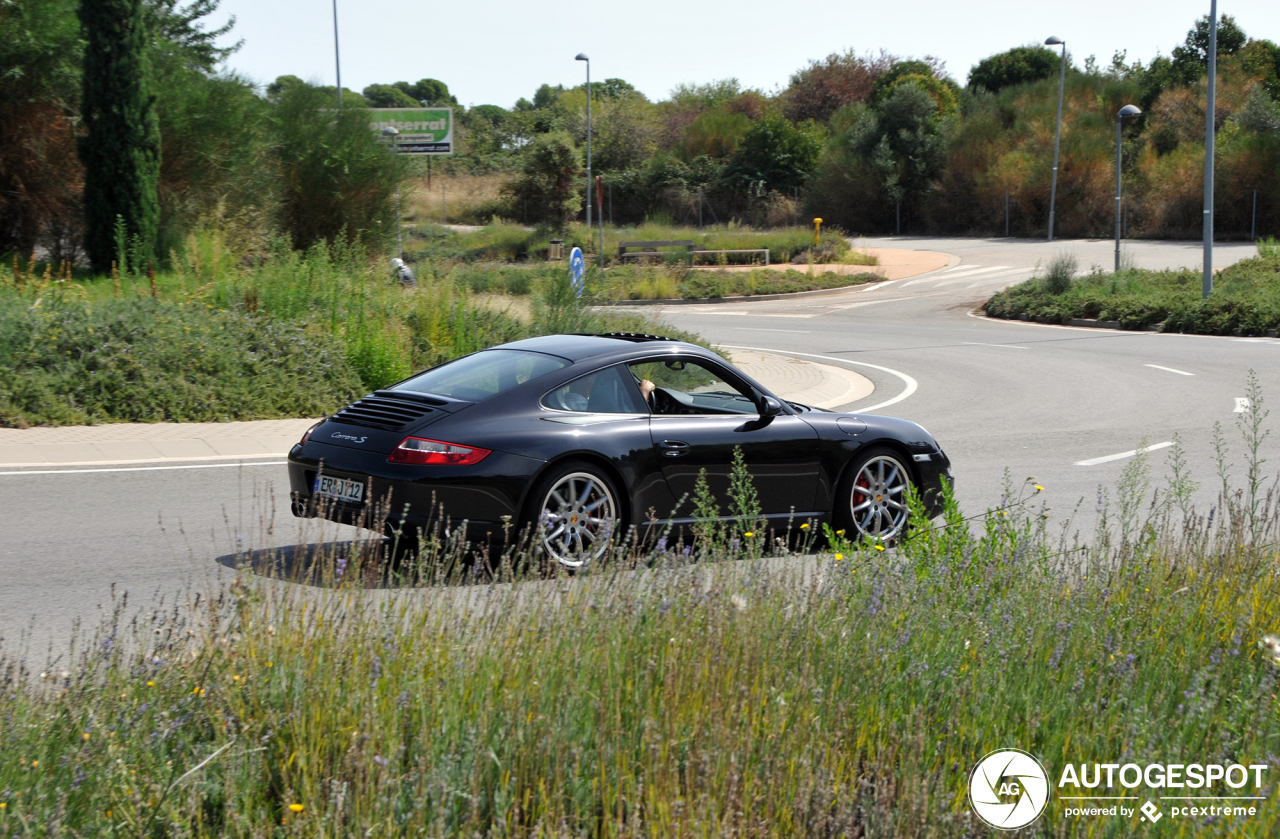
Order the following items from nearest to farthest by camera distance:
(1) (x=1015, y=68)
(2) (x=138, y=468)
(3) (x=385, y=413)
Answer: (3) (x=385, y=413)
(2) (x=138, y=468)
(1) (x=1015, y=68)

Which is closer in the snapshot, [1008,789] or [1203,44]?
[1008,789]

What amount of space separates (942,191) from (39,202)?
52044 mm

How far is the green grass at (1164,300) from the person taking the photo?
1049 inches

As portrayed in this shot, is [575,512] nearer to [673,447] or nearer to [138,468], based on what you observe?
[673,447]

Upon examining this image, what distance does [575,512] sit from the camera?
22.4 feet

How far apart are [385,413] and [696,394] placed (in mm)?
2142

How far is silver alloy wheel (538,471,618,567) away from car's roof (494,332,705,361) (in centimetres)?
92

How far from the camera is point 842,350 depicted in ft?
77.3

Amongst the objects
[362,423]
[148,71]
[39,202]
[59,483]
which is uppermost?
[148,71]

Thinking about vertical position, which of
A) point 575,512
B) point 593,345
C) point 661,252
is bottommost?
point 575,512

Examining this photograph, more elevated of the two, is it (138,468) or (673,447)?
(673,447)

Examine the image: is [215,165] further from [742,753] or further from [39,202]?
[742,753]

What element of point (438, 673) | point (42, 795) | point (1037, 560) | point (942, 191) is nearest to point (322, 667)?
point (438, 673)

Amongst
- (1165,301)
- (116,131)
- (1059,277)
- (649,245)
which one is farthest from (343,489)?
(649,245)
